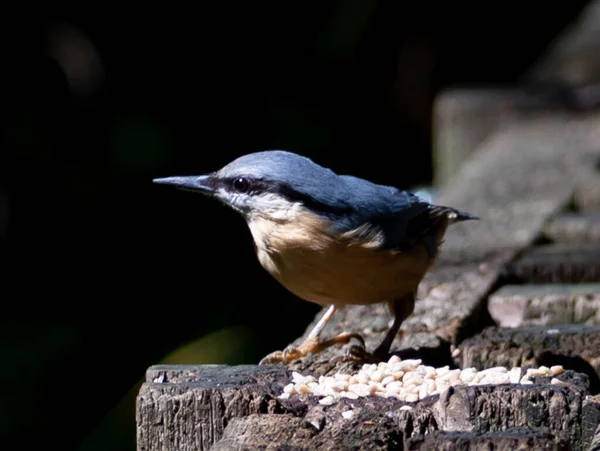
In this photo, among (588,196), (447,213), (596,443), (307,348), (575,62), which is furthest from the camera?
(575,62)

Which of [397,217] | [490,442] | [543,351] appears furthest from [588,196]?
[490,442]

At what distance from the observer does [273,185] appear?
3.02 metres

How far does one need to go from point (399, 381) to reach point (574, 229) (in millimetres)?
1741

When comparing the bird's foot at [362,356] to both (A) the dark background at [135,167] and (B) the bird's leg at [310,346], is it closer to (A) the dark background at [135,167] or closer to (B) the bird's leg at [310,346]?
(B) the bird's leg at [310,346]

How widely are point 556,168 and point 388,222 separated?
1914 mm

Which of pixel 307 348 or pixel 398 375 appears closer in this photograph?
pixel 398 375

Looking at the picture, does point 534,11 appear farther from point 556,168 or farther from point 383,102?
point 556,168

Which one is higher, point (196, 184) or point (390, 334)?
point (196, 184)

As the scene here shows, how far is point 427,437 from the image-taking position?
5.54ft

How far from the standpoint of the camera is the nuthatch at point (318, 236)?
2980mm

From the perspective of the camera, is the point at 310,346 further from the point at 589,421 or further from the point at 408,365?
the point at 589,421

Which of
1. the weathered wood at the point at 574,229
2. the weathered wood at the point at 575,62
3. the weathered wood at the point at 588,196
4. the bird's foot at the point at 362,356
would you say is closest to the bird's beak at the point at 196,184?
the bird's foot at the point at 362,356

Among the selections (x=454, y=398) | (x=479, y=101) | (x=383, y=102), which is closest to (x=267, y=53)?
(x=383, y=102)

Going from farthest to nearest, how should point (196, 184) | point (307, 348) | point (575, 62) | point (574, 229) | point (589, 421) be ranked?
point (575, 62) → point (574, 229) → point (196, 184) → point (307, 348) → point (589, 421)
